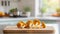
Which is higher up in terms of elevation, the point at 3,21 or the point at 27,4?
the point at 27,4

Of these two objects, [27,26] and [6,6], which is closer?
[27,26]

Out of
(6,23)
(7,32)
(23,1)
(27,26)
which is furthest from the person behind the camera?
(23,1)

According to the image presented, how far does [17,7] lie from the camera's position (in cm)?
466

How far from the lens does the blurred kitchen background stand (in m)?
4.57

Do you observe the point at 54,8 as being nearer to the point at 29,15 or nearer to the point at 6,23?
the point at 29,15

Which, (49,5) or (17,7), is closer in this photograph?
(17,7)

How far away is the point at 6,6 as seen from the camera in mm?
4648

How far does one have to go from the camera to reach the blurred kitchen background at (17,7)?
15.0ft

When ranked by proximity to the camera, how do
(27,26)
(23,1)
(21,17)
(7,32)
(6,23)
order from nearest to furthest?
1. (7,32)
2. (27,26)
3. (6,23)
4. (21,17)
5. (23,1)

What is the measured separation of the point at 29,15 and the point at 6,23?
0.87 meters

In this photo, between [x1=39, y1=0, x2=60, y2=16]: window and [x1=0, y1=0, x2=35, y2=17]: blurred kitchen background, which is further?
[x1=39, y1=0, x2=60, y2=16]: window

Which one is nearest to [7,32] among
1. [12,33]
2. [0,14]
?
[12,33]

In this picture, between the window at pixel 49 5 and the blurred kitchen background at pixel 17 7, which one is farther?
the window at pixel 49 5

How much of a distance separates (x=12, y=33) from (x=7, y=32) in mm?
62
